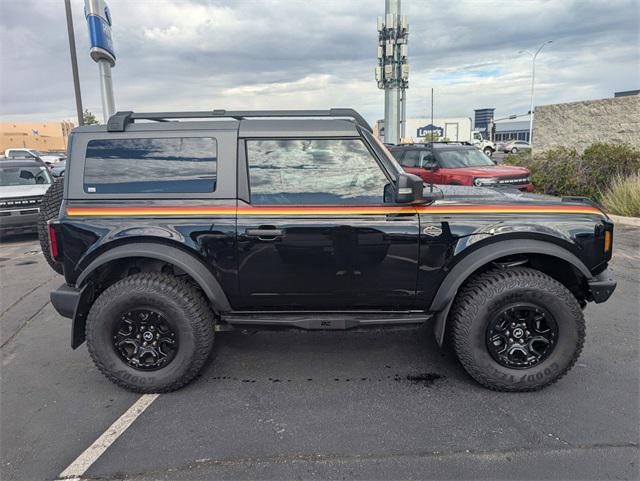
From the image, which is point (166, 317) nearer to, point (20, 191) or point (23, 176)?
point (20, 191)

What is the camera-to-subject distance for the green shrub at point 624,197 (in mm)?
8742

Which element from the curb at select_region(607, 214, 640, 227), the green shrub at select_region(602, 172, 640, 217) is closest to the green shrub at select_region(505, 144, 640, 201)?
the green shrub at select_region(602, 172, 640, 217)

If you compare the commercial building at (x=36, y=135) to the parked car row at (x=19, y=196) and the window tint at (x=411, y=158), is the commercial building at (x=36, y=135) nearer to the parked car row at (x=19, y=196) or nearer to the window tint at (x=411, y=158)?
the parked car row at (x=19, y=196)

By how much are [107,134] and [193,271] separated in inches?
45.9

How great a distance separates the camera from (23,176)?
30.6 feet

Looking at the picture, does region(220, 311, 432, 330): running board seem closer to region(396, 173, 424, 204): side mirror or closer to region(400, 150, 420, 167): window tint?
region(396, 173, 424, 204): side mirror

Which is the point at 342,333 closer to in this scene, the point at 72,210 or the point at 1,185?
the point at 72,210

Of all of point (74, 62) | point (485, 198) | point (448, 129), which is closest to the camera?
point (485, 198)

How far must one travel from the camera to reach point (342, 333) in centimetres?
424

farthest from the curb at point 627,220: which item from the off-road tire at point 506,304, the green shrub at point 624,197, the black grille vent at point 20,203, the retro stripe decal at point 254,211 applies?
the black grille vent at point 20,203

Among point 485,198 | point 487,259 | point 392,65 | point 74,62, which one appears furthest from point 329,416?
point 392,65

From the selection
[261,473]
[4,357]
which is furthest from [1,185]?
[261,473]

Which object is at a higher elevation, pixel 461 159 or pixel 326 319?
pixel 461 159

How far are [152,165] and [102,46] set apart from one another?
17.9 feet
